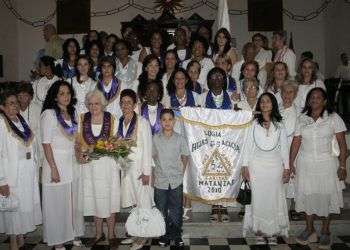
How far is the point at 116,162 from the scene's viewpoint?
15.5ft

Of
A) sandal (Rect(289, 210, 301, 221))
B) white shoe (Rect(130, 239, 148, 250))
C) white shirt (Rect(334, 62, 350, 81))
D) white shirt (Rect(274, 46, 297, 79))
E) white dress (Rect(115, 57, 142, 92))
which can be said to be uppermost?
white shirt (Rect(334, 62, 350, 81))

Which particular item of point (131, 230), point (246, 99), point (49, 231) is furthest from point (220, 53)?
point (49, 231)

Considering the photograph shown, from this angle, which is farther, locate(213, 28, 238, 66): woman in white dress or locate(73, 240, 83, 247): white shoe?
locate(213, 28, 238, 66): woman in white dress

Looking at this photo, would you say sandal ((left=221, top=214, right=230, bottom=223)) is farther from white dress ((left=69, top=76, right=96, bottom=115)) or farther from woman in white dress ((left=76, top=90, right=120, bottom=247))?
white dress ((left=69, top=76, right=96, bottom=115))

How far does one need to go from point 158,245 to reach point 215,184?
98 cm

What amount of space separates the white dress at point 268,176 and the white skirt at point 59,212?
1.98m

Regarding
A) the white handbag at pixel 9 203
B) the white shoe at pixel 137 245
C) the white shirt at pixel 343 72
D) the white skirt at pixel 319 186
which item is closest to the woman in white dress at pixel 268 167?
the white skirt at pixel 319 186

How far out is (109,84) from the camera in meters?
5.76

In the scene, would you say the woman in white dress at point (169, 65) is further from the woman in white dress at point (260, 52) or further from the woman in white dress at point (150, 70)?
the woman in white dress at point (260, 52)

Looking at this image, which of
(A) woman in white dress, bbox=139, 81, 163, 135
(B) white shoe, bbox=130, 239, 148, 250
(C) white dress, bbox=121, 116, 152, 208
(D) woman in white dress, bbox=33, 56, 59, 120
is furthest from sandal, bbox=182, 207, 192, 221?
(D) woman in white dress, bbox=33, 56, 59, 120

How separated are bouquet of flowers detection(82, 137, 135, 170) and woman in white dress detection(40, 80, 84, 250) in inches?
10.2

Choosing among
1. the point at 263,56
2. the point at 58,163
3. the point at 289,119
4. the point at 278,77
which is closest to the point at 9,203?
the point at 58,163

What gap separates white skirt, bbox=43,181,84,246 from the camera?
4629 millimetres

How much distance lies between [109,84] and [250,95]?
186 cm
